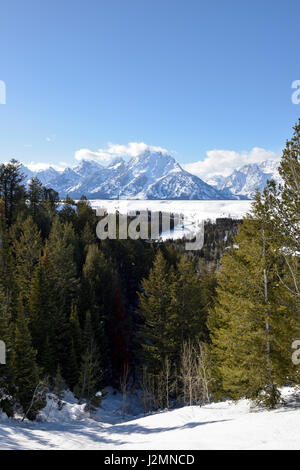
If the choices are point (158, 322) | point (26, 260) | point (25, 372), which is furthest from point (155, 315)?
point (26, 260)

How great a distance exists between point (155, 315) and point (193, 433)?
17808 millimetres

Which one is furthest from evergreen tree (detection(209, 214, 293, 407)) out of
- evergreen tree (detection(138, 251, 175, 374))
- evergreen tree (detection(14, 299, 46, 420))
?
evergreen tree (detection(138, 251, 175, 374))

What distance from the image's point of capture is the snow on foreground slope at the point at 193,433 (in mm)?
9016

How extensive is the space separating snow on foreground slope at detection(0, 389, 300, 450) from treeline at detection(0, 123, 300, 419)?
111 centimetres

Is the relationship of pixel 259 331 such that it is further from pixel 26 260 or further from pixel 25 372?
pixel 26 260

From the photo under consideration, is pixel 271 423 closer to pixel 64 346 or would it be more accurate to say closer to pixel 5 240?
pixel 64 346

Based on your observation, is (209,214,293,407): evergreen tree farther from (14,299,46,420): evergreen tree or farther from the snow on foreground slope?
(14,299,46,420): evergreen tree

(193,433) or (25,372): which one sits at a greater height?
(193,433)

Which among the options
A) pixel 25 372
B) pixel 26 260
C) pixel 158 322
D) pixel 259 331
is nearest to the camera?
pixel 259 331

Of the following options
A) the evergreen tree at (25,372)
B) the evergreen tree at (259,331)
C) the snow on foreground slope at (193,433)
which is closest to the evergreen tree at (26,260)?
the evergreen tree at (25,372)

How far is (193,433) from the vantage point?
11.4 meters

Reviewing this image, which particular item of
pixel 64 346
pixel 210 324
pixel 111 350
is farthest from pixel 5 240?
pixel 210 324

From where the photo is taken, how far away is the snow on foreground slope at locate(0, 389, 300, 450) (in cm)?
902
